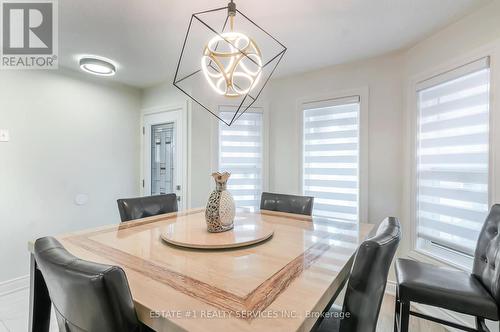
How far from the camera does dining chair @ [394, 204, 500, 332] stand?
1.15 metres

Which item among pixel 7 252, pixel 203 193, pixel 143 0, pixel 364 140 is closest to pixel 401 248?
pixel 364 140

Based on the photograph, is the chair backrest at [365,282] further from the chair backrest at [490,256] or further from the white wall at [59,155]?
the white wall at [59,155]

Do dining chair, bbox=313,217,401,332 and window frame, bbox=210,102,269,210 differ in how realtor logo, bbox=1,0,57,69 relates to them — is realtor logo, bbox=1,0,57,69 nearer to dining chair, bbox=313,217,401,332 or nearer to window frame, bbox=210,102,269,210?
window frame, bbox=210,102,269,210

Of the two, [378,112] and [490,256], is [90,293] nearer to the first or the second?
[490,256]

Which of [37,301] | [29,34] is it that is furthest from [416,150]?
[29,34]

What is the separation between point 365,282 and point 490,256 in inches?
38.9

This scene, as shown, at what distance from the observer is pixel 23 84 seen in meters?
2.48

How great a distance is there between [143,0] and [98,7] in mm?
362

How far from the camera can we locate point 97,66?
8.42 ft

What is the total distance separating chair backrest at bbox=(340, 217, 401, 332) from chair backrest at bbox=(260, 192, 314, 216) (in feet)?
4.11

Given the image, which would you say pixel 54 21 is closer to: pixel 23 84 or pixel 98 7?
pixel 98 7

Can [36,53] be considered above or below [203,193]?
above

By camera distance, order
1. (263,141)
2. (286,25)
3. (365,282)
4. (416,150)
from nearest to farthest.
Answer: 1. (365,282)
2. (286,25)
3. (416,150)
4. (263,141)

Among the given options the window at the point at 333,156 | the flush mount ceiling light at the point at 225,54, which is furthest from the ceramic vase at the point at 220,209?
the window at the point at 333,156
